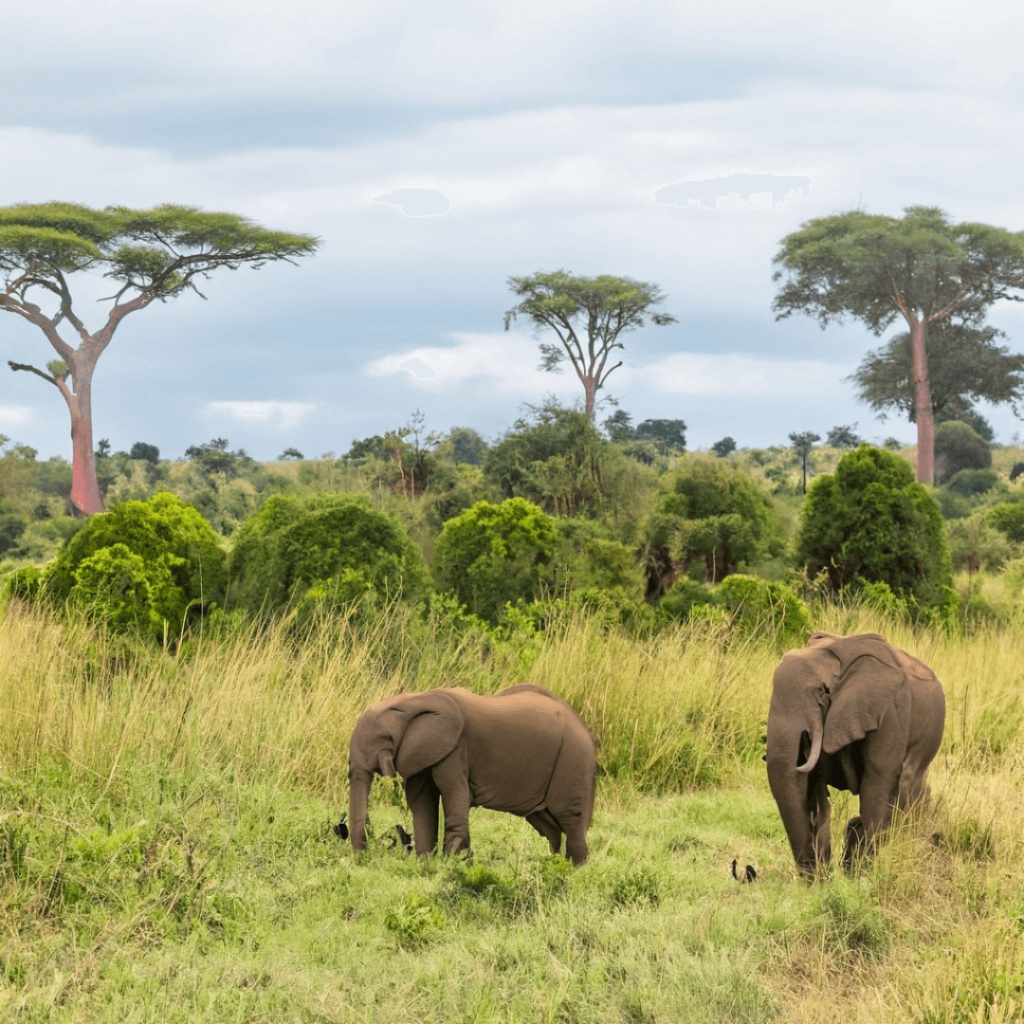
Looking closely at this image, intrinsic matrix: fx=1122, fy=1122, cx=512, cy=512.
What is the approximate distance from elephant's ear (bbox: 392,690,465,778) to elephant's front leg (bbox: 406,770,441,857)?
0.19 metres

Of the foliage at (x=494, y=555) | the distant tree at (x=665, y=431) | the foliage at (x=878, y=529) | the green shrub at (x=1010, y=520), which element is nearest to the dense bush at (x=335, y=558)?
the foliage at (x=494, y=555)

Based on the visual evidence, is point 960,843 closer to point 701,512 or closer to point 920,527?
point 920,527

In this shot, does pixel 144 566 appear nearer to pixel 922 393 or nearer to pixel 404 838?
pixel 404 838

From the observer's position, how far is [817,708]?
4602mm

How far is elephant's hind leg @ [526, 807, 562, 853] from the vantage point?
509 cm

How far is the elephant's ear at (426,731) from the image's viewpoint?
4648mm

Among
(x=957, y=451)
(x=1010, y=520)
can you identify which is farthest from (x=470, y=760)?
(x=957, y=451)

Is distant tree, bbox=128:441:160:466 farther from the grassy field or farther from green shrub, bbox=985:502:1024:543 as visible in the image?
the grassy field

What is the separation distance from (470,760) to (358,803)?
531mm

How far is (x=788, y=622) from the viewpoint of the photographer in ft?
34.7

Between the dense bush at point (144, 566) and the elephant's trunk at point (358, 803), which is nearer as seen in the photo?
the elephant's trunk at point (358, 803)

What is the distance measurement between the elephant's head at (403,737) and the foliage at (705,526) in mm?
8887

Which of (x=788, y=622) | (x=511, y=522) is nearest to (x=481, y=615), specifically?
(x=511, y=522)

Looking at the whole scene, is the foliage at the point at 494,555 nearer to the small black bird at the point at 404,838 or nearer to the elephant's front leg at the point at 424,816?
the small black bird at the point at 404,838
